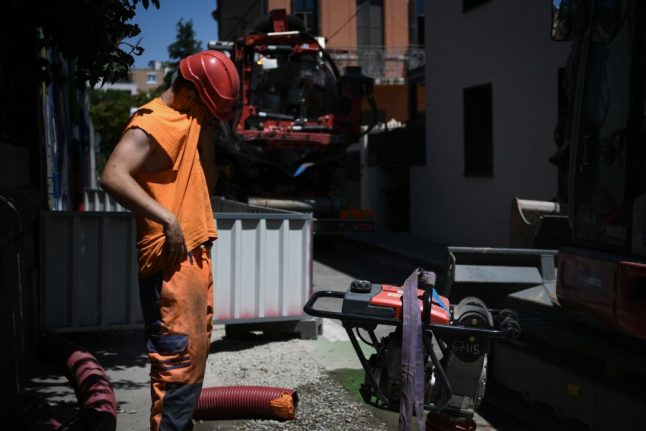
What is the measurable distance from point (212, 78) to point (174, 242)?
747mm

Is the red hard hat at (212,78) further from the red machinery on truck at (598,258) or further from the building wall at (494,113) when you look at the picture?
the building wall at (494,113)

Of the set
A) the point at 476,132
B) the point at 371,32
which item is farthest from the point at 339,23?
the point at 476,132

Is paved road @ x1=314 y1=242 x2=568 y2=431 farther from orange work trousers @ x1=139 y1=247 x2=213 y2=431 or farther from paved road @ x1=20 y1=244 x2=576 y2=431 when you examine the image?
orange work trousers @ x1=139 y1=247 x2=213 y2=431

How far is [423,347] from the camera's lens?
9.06 ft

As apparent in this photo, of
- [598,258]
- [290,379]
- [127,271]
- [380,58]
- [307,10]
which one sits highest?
[307,10]

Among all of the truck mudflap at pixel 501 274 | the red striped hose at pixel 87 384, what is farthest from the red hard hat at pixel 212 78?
the truck mudflap at pixel 501 274

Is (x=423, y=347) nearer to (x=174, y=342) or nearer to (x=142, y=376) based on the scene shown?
(x=174, y=342)

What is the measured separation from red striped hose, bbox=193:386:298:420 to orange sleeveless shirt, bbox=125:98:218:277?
151 cm

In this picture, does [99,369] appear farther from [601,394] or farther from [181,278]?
A: [601,394]

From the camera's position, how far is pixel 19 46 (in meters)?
4.43

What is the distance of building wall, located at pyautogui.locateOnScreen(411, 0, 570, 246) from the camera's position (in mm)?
11688

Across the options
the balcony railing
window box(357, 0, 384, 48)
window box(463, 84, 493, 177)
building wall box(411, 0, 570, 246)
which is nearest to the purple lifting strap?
building wall box(411, 0, 570, 246)

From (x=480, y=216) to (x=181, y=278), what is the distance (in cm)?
1096

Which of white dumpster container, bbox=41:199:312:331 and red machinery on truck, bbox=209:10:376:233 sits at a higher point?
red machinery on truck, bbox=209:10:376:233
